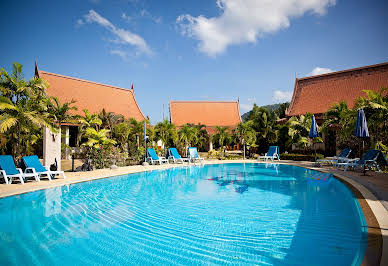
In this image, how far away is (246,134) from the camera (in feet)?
57.0

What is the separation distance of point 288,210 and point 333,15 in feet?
35.8

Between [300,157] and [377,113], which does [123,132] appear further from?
[377,113]

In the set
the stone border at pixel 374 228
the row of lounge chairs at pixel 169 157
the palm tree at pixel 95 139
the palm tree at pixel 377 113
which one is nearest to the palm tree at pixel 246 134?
the row of lounge chairs at pixel 169 157

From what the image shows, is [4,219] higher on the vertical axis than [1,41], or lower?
lower

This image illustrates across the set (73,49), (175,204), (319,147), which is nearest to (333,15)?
(319,147)

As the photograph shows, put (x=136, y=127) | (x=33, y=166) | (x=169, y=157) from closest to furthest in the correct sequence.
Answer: (x=33, y=166)
(x=169, y=157)
(x=136, y=127)

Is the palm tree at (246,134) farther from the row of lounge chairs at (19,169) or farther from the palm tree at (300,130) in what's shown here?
the row of lounge chairs at (19,169)

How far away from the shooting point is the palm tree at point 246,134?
17297 mm

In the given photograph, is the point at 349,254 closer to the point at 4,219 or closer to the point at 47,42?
the point at 4,219

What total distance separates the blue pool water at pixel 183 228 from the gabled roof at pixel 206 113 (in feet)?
62.6

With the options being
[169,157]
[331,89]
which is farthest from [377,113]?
[331,89]

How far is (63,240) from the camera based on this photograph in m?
3.29

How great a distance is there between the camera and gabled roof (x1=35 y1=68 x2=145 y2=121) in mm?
16569

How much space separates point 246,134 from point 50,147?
506 inches
